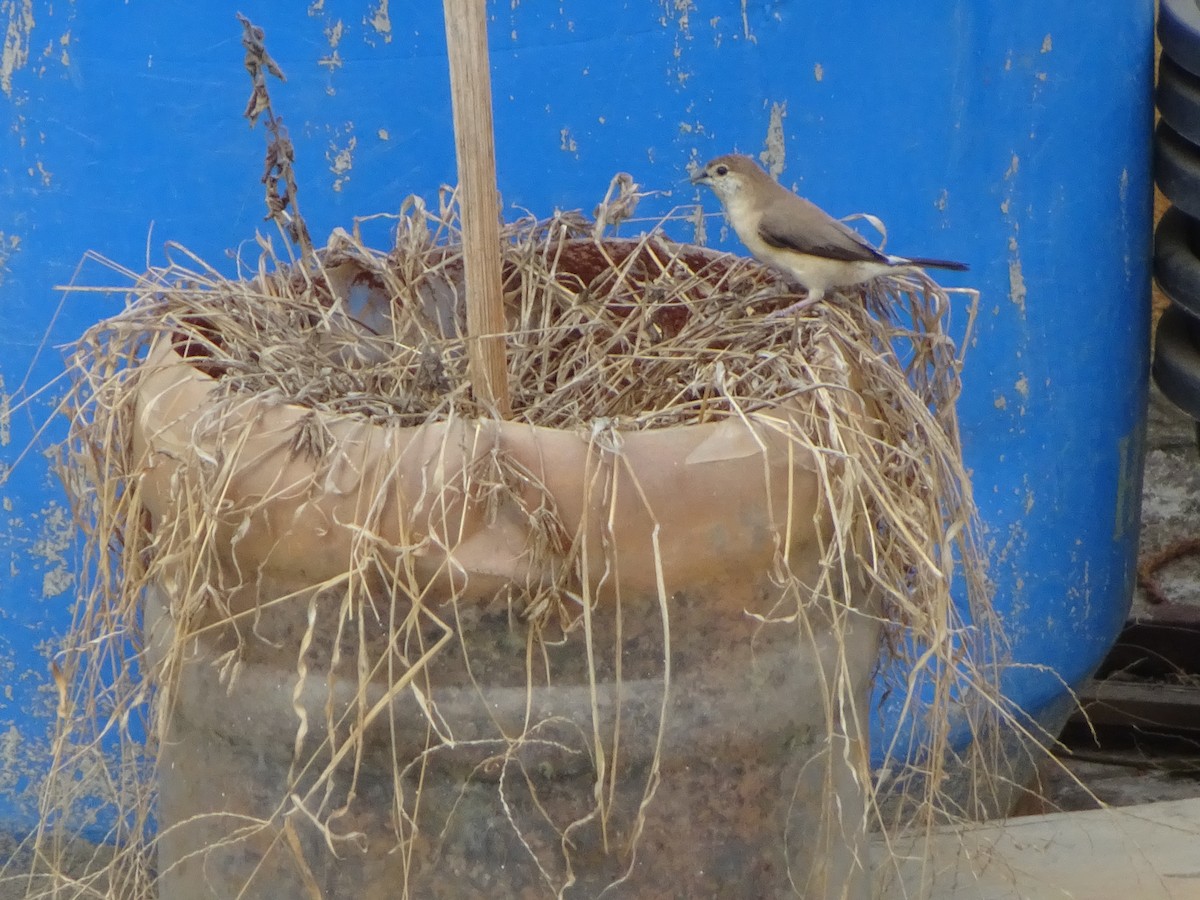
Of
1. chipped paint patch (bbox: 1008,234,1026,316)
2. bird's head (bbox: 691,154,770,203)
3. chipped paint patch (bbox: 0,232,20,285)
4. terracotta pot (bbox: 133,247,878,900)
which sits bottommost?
terracotta pot (bbox: 133,247,878,900)

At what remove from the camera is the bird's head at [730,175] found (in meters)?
1.75

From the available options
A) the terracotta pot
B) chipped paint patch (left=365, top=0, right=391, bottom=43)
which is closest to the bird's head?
chipped paint patch (left=365, top=0, right=391, bottom=43)

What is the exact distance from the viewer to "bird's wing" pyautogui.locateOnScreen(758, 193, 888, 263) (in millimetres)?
1554

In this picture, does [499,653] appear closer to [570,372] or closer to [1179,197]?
[570,372]

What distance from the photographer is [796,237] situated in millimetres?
1587

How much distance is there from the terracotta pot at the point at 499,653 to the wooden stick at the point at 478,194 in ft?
0.42

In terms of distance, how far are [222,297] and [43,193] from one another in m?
0.48

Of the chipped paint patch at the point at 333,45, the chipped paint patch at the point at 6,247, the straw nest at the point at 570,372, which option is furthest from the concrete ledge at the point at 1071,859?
the chipped paint patch at the point at 6,247

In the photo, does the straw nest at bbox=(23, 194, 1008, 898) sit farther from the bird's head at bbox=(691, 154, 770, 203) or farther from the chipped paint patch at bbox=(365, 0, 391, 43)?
the chipped paint patch at bbox=(365, 0, 391, 43)

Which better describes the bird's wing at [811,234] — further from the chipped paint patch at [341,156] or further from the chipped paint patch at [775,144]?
the chipped paint patch at [341,156]

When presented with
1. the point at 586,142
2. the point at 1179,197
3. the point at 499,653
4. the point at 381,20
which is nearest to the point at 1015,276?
the point at 1179,197

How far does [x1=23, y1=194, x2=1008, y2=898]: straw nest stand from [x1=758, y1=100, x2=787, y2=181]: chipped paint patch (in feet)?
0.96

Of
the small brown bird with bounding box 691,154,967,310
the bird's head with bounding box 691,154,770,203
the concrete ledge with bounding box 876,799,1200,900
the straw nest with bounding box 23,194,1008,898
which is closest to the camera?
the straw nest with bounding box 23,194,1008,898

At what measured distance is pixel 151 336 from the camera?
58.6 inches
